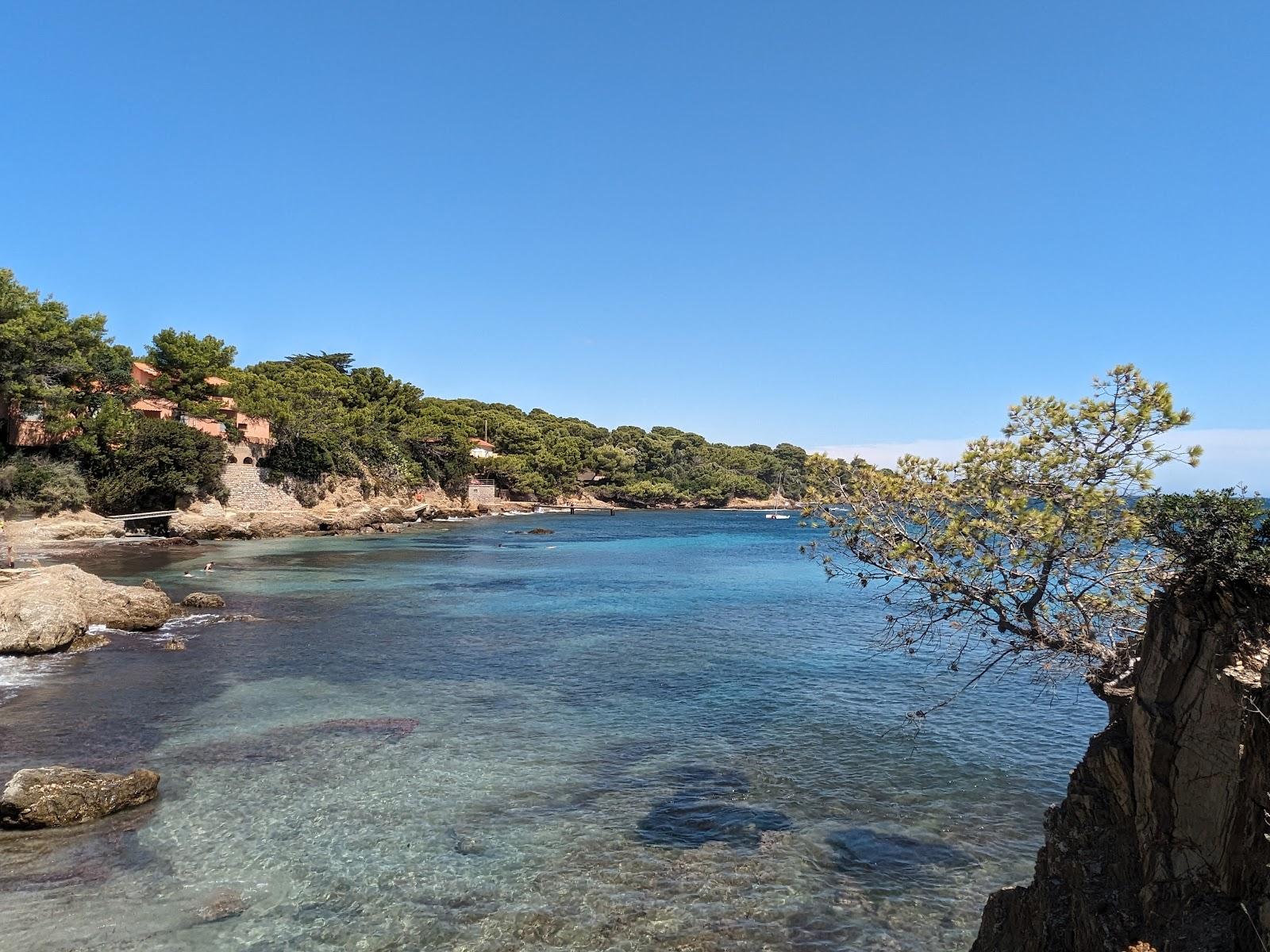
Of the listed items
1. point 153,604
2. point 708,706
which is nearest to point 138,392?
point 153,604

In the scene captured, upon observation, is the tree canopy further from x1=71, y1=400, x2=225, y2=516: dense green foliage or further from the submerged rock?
x1=71, y1=400, x2=225, y2=516: dense green foliage

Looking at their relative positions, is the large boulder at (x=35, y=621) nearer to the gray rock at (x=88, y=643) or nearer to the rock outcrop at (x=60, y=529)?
the gray rock at (x=88, y=643)

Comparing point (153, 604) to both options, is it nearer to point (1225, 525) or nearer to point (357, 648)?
point (357, 648)

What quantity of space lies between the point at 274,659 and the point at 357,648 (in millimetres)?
2466

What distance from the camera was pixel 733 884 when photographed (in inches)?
372

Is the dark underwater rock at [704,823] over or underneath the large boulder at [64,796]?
underneath

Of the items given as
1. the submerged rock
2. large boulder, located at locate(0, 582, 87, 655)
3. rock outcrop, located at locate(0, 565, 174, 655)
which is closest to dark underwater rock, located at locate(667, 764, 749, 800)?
large boulder, located at locate(0, 582, 87, 655)

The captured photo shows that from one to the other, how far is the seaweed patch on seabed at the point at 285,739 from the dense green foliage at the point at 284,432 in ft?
31.3

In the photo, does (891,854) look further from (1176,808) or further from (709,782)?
(1176,808)

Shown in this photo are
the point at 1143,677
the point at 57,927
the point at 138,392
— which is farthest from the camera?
the point at 138,392

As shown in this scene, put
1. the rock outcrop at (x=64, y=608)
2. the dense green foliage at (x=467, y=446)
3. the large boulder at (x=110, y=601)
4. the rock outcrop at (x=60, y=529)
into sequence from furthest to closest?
the dense green foliage at (x=467, y=446) < the rock outcrop at (x=60, y=529) < the large boulder at (x=110, y=601) < the rock outcrop at (x=64, y=608)

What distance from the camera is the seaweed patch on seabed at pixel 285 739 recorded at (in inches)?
524

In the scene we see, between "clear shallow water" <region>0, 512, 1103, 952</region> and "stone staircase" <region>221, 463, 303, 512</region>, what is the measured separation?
42.3 meters

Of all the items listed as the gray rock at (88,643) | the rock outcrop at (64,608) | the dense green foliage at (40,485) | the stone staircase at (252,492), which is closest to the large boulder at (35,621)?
the rock outcrop at (64,608)
